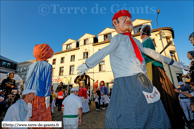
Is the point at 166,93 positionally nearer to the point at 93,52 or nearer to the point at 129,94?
the point at 129,94

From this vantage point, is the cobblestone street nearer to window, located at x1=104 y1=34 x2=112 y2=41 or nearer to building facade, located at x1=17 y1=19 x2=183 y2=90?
building facade, located at x1=17 y1=19 x2=183 y2=90

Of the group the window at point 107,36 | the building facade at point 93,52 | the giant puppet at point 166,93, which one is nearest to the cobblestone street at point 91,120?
the giant puppet at point 166,93

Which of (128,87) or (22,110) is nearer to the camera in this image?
(128,87)

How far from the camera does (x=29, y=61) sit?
27844 mm

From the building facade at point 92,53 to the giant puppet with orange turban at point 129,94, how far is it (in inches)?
568

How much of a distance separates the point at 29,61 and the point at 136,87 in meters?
33.6

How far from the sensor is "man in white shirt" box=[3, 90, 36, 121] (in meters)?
1.99

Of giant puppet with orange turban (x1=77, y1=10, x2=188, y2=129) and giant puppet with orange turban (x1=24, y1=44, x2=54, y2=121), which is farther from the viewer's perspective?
giant puppet with orange turban (x1=24, y1=44, x2=54, y2=121)

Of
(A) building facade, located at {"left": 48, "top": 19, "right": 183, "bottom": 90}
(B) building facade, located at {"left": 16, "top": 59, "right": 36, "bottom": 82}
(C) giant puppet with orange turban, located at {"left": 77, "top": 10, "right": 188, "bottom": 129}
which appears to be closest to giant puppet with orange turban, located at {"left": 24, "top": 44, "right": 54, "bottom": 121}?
(C) giant puppet with orange turban, located at {"left": 77, "top": 10, "right": 188, "bottom": 129}

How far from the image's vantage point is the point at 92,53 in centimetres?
1778

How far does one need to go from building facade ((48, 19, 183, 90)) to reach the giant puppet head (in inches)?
561

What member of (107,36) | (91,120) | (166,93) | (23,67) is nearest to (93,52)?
(107,36)

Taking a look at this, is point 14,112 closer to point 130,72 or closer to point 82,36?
point 130,72

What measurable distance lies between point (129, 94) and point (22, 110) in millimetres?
2437
